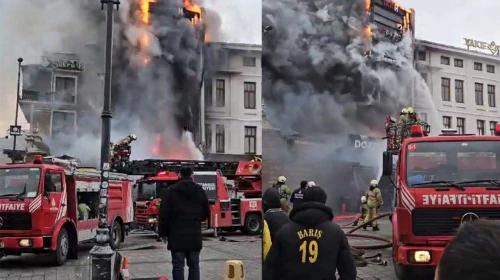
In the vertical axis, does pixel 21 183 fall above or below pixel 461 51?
below

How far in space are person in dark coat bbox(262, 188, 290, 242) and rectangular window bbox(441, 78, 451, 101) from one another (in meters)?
2.48

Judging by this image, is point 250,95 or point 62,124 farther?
point 62,124

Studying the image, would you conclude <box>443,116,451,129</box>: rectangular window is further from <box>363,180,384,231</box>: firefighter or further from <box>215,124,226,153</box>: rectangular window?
<box>215,124,226,153</box>: rectangular window

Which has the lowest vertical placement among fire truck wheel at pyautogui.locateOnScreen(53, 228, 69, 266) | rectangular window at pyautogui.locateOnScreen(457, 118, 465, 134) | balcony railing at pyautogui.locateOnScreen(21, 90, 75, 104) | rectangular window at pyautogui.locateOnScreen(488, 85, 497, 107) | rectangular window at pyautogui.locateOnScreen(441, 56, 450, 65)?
fire truck wheel at pyautogui.locateOnScreen(53, 228, 69, 266)

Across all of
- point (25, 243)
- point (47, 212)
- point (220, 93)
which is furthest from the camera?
point (47, 212)

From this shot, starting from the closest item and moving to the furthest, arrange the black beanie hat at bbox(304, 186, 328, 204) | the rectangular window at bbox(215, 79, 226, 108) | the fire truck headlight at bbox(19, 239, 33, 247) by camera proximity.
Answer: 1. the black beanie hat at bbox(304, 186, 328, 204)
2. the rectangular window at bbox(215, 79, 226, 108)
3. the fire truck headlight at bbox(19, 239, 33, 247)

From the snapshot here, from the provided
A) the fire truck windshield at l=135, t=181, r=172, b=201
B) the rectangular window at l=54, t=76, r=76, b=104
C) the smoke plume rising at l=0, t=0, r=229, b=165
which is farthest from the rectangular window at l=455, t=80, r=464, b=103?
the rectangular window at l=54, t=76, r=76, b=104

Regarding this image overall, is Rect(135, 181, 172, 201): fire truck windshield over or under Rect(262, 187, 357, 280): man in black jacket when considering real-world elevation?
over

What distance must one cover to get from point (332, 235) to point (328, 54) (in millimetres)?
2997

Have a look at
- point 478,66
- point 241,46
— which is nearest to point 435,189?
point 478,66

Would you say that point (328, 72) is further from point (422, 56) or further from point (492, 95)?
point (492, 95)

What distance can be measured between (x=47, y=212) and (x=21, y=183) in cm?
53

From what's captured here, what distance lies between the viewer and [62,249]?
290 inches

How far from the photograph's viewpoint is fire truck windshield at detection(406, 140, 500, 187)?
5.40 m
